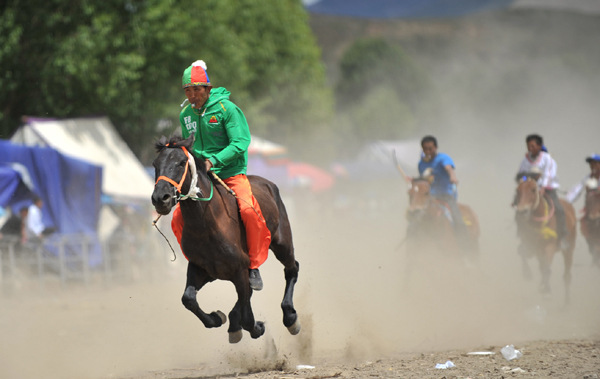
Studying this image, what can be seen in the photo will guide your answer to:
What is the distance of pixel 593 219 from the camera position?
526 inches

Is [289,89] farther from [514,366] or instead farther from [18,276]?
[514,366]

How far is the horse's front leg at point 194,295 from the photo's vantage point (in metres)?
6.52

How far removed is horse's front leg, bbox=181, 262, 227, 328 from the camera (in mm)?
6520

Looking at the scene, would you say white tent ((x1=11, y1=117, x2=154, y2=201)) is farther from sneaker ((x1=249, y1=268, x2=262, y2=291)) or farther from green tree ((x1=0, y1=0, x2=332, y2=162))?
sneaker ((x1=249, y1=268, x2=262, y2=291))

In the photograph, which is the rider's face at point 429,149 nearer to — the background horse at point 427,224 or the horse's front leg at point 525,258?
the background horse at point 427,224

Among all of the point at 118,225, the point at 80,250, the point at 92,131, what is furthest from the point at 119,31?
the point at 80,250

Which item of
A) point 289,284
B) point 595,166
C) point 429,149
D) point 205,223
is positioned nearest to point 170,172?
point 205,223

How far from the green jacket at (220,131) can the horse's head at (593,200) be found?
9.26 metres

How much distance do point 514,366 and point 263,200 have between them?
3321 millimetres

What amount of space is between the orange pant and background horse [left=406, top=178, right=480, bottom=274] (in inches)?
200

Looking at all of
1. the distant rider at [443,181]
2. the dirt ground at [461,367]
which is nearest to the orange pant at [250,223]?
the dirt ground at [461,367]

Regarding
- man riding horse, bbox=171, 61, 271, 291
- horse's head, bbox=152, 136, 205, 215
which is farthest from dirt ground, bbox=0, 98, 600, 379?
horse's head, bbox=152, 136, 205, 215

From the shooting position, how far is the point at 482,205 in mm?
32125

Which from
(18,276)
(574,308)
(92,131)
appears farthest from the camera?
(92,131)
